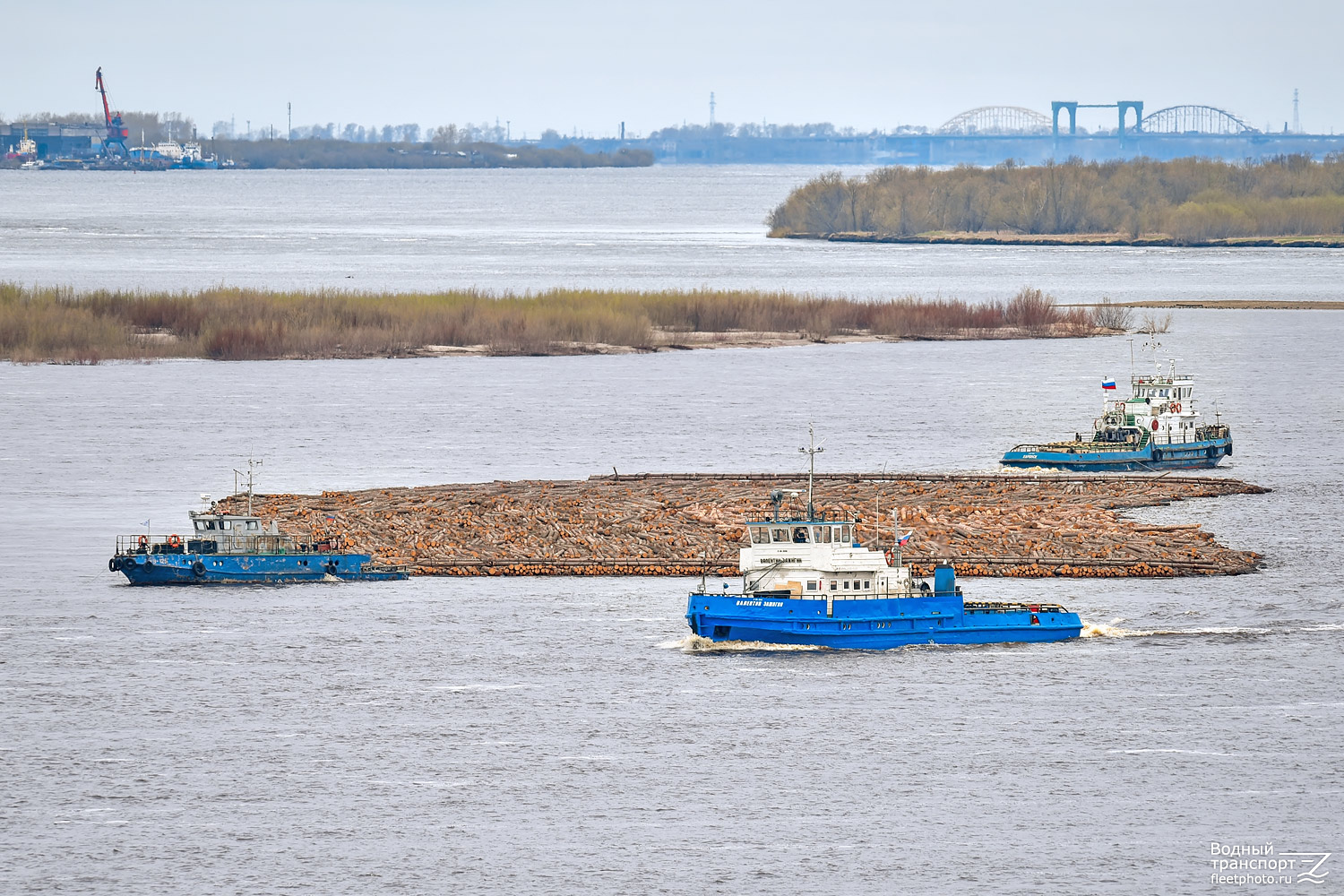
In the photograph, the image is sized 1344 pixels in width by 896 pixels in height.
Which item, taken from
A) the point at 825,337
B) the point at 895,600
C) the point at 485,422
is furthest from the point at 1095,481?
the point at 825,337

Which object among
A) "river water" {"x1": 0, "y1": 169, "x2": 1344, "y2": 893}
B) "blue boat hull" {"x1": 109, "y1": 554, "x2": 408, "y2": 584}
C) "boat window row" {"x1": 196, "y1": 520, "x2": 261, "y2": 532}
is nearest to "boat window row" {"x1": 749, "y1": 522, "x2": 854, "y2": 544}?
"river water" {"x1": 0, "y1": 169, "x2": 1344, "y2": 893}

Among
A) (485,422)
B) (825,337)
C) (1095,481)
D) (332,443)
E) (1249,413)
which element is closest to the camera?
(1095,481)

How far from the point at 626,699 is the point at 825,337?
114 meters

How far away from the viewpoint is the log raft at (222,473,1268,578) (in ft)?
235

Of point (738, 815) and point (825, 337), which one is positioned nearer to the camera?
point (738, 815)

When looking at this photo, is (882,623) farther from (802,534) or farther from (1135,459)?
(1135,459)

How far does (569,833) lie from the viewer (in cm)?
4441

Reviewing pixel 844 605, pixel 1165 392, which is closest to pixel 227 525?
pixel 844 605

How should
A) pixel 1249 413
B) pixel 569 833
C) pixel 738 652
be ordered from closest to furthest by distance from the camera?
pixel 569 833 < pixel 738 652 < pixel 1249 413

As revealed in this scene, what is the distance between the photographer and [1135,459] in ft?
317

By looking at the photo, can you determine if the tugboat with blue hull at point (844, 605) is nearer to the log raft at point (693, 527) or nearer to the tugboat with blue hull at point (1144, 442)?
the log raft at point (693, 527)

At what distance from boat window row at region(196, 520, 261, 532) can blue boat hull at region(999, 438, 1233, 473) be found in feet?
131

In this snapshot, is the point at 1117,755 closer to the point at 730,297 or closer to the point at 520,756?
the point at 520,756

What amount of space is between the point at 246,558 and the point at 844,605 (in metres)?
23.2
